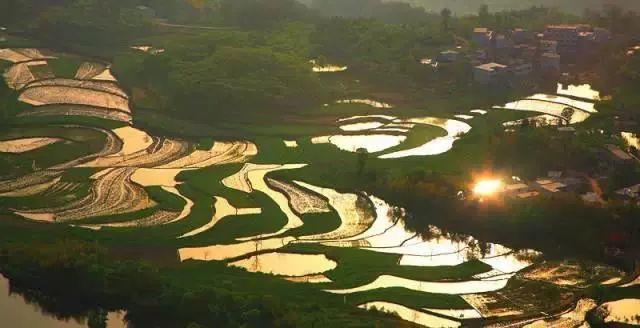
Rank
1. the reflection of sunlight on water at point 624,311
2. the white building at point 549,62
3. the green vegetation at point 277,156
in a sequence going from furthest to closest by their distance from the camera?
the white building at point 549,62, the green vegetation at point 277,156, the reflection of sunlight on water at point 624,311

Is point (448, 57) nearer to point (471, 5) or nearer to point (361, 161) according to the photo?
point (361, 161)

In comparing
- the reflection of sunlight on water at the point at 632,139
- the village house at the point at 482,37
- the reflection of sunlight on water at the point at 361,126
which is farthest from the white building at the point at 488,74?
the reflection of sunlight on water at the point at 632,139

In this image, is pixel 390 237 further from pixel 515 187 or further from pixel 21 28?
pixel 21 28

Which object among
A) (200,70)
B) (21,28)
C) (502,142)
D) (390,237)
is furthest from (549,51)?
(21,28)

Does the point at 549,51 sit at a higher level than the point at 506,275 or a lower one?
higher

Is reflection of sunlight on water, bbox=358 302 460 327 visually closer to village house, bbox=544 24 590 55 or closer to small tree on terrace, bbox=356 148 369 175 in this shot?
small tree on terrace, bbox=356 148 369 175

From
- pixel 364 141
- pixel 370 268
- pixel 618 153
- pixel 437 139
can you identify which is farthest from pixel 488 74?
pixel 370 268

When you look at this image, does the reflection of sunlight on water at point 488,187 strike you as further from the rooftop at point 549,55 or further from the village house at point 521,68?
the rooftop at point 549,55
